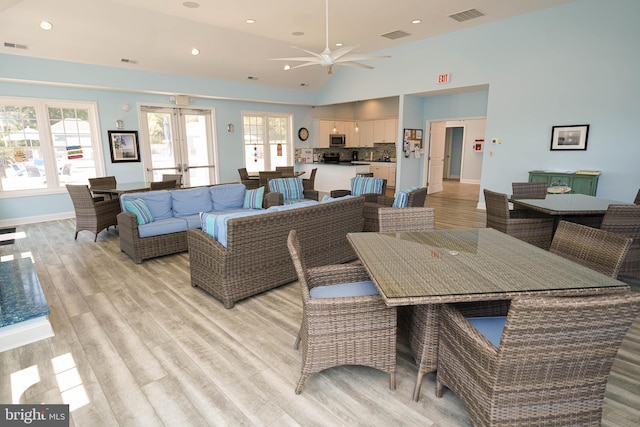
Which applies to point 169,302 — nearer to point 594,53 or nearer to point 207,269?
point 207,269

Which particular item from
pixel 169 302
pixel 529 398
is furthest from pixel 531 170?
pixel 169 302

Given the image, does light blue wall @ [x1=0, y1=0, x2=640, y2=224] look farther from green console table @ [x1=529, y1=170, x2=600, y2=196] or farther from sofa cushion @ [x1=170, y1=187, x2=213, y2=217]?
sofa cushion @ [x1=170, y1=187, x2=213, y2=217]

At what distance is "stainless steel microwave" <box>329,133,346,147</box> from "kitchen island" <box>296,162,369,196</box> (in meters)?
1.48

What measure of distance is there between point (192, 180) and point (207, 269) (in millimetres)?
6335

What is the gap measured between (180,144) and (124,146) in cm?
133

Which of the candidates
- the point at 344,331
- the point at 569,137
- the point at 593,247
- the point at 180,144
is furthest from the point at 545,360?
the point at 180,144

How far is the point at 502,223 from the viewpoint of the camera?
12.8 ft

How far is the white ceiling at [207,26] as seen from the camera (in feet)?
17.7

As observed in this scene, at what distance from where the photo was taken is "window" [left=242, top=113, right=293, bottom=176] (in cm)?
993

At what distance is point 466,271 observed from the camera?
5.94 feet

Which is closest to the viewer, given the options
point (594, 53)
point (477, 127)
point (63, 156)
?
point (594, 53)

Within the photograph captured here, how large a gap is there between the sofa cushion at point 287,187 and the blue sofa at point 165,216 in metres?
0.84

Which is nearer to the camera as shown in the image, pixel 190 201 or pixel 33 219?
pixel 190 201

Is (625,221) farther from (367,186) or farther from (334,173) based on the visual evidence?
(334,173)
